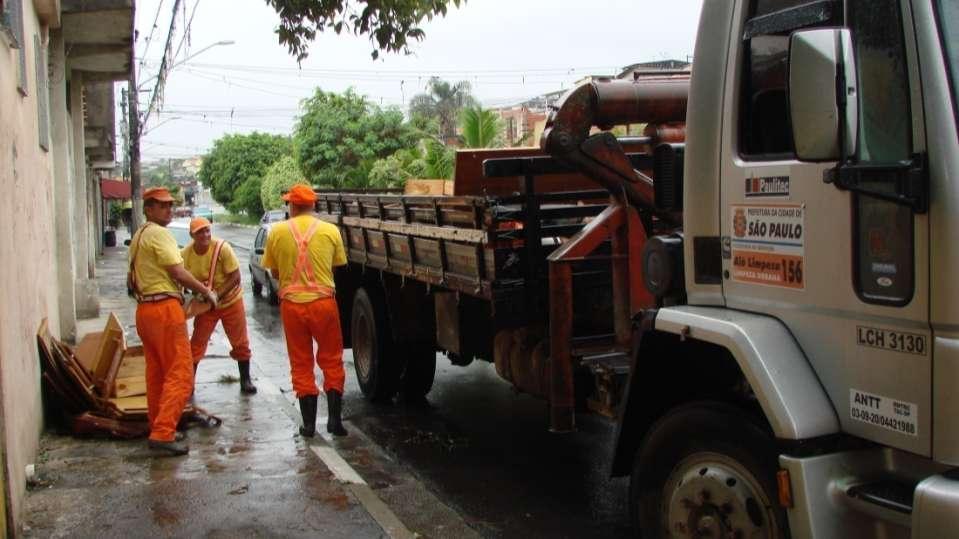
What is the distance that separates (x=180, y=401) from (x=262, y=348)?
5.83 meters

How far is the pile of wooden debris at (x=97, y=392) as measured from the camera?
7.15 m

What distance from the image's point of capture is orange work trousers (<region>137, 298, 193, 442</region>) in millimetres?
6734

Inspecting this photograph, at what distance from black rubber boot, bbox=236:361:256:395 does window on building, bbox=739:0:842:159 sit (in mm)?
6443

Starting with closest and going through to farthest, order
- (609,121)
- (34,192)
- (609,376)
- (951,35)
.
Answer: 1. (951,35)
2. (609,376)
3. (609,121)
4. (34,192)

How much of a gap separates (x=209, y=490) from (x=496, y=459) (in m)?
2.06

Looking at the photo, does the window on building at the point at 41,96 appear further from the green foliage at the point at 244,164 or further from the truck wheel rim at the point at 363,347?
the green foliage at the point at 244,164

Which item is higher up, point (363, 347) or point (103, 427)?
point (363, 347)

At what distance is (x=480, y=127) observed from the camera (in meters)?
19.4

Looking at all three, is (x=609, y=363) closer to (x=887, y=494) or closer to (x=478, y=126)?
(x=887, y=494)

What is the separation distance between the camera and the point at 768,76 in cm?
338

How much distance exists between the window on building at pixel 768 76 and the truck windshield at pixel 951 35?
1.59 feet

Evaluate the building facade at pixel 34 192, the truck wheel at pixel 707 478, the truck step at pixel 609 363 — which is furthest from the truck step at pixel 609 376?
the building facade at pixel 34 192

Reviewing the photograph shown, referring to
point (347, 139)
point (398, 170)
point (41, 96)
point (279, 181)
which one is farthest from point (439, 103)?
point (41, 96)

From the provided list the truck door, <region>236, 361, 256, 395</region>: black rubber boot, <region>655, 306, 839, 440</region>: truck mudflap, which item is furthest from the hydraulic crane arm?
<region>236, 361, 256, 395</region>: black rubber boot
